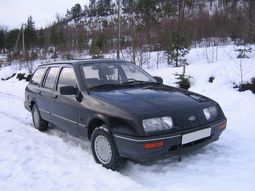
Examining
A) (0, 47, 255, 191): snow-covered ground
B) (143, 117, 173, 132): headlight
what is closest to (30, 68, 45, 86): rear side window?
(0, 47, 255, 191): snow-covered ground

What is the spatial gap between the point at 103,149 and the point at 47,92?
7.31 feet

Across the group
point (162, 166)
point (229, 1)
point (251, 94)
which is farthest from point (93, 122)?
point (229, 1)

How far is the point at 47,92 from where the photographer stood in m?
6.23

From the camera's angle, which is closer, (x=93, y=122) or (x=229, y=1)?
(x=93, y=122)

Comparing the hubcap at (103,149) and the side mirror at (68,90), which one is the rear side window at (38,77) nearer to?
the side mirror at (68,90)

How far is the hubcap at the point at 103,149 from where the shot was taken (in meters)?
4.44

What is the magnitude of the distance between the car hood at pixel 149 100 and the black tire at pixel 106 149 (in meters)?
0.44

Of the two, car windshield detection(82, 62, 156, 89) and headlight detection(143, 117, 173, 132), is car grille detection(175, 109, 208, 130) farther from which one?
car windshield detection(82, 62, 156, 89)

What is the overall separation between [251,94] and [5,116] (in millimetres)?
6482

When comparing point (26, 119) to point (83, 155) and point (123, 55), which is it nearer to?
point (83, 155)

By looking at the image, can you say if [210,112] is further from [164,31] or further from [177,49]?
[164,31]

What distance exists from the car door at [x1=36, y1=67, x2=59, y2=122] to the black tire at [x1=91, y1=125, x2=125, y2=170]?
184cm

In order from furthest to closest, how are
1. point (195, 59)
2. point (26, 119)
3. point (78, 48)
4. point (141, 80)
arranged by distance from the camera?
point (78, 48), point (195, 59), point (26, 119), point (141, 80)

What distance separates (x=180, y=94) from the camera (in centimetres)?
486
